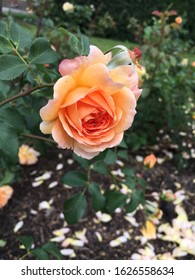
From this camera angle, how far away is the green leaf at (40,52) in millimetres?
866

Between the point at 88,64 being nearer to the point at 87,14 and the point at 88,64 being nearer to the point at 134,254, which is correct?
the point at 134,254

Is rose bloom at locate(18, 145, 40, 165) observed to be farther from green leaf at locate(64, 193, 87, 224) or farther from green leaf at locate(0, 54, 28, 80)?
green leaf at locate(0, 54, 28, 80)

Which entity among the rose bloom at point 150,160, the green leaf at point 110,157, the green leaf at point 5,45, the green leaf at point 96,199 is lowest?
the rose bloom at point 150,160

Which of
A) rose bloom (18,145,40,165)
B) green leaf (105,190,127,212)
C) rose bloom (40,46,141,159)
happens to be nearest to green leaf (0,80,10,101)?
rose bloom (40,46,141,159)

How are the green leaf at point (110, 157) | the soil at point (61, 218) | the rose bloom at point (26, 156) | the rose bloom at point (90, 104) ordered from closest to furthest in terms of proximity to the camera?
the rose bloom at point (90, 104)
the green leaf at point (110, 157)
the soil at point (61, 218)
the rose bloom at point (26, 156)

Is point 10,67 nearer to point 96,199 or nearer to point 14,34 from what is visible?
point 14,34

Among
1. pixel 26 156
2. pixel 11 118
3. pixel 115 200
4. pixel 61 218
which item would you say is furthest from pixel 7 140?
pixel 26 156

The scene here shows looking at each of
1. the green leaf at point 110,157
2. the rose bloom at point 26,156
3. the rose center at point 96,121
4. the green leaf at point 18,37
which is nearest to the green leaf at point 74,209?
the green leaf at point 110,157

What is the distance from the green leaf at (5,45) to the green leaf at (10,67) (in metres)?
0.03

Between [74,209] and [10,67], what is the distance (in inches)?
27.3

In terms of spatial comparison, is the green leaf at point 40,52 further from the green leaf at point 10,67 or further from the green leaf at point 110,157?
the green leaf at point 110,157

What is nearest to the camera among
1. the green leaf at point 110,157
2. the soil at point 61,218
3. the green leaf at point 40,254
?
the green leaf at point 40,254

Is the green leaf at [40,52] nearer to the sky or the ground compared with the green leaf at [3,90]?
nearer to the sky
